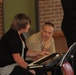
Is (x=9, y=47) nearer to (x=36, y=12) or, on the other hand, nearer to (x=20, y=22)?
(x=20, y=22)

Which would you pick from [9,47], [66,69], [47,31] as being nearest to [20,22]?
[9,47]

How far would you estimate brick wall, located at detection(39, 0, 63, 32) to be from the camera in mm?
7402

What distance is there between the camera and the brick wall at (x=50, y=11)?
7.40 metres

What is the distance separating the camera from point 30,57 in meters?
4.08

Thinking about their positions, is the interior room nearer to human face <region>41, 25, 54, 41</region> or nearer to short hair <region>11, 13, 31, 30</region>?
human face <region>41, 25, 54, 41</region>

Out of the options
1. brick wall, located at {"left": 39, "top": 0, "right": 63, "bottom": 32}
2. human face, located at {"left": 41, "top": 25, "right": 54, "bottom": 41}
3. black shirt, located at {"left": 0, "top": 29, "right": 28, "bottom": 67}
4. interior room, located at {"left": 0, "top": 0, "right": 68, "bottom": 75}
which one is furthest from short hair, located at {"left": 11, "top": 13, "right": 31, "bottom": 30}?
brick wall, located at {"left": 39, "top": 0, "right": 63, "bottom": 32}

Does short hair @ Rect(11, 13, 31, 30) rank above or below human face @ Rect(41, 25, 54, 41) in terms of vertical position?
above

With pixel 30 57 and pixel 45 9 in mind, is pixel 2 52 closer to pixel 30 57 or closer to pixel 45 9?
pixel 30 57

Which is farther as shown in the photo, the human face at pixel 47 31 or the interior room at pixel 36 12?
the interior room at pixel 36 12

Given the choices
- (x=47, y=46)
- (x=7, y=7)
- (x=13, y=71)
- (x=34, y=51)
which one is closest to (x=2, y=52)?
(x=13, y=71)

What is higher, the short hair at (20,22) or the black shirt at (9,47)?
the short hair at (20,22)

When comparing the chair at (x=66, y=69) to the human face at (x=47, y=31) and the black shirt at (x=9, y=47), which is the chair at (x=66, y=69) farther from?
the human face at (x=47, y=31)

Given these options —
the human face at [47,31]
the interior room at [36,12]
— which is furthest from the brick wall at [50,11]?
the human face at [47,31]

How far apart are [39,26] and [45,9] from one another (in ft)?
1.50
